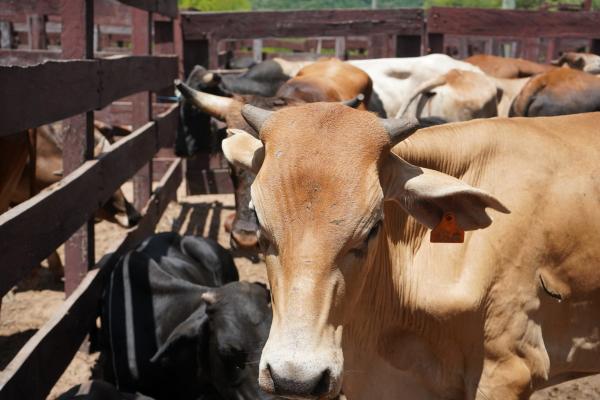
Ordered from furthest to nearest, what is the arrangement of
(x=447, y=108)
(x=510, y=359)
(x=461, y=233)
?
(x=447, y=108) < (x=510, y=359) < (x=461, y=233)

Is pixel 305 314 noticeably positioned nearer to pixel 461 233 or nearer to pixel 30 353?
pixel 461 233

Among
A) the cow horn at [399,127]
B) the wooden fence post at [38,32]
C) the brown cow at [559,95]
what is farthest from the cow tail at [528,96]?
the wooden fence post at [38,32]

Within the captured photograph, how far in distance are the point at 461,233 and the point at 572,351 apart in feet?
3.12

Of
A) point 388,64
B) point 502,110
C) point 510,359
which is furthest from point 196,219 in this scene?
point 510,359

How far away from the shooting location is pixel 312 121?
2.70 metres

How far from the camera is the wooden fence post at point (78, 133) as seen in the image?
174 inches

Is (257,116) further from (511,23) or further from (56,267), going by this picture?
(511,23)

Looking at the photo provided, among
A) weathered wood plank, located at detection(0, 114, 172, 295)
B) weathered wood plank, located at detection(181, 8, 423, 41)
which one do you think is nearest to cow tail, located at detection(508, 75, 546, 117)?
weathered wood plank, located at detection(181, 8, 423, 41)

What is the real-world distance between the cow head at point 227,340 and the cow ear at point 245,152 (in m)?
1.22

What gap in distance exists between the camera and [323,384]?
7.80 feet

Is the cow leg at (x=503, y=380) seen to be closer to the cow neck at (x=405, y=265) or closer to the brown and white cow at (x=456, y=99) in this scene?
the cow neck at (x=405, y=265)

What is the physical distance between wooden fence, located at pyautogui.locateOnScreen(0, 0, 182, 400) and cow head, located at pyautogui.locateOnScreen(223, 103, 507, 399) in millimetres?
1099

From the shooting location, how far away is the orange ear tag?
2.82 meters

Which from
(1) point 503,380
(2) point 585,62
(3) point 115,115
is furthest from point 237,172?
(2) point 585,62
